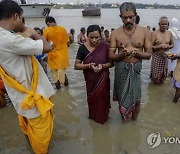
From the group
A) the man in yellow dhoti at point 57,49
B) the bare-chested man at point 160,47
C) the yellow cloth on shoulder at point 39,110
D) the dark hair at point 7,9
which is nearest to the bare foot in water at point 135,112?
the yellow cloth on shoulder at point 39,110

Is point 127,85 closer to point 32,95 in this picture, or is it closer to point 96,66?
point 96,66

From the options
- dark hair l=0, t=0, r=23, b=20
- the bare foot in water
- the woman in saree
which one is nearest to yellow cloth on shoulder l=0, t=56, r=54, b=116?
dark hair l=0, t=0, r=23, b=20

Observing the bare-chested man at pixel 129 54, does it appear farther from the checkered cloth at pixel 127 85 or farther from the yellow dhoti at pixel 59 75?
the yellow dhoti at pixel 59 75

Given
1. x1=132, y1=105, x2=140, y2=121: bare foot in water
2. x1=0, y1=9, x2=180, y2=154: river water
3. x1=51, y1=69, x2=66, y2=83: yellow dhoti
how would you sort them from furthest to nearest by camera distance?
x1=51, y1=69, x2=66, y2=83: yellow dhoti, x1=132, y1=105, x2=140, y2=121: bare foot in water, x1=0, y1=9, x2=180, y2=154: river water

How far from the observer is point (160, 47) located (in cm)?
570

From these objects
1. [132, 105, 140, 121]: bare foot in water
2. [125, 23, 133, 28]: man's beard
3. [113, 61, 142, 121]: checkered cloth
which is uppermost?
[125, 23, 133, 28]: man's beard

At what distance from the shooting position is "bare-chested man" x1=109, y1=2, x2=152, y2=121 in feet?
11.8

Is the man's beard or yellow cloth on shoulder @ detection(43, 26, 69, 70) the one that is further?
yellow cloth on shoulder @ detection(43, 26, 69, 70)

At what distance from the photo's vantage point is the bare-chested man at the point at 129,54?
3596mm

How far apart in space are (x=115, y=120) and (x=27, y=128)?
5.57 feet

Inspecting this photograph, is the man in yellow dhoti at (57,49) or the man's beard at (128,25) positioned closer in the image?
the man's beard at (128,25)

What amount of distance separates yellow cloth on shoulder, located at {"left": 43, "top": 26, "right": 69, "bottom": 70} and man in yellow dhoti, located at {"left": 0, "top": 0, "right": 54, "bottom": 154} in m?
2.79

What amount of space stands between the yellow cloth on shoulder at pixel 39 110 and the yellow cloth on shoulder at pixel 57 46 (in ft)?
9.30

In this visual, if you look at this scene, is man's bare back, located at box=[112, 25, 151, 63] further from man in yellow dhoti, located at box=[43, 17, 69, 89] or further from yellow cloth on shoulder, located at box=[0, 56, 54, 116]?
man in yellow dhoti, located at box=[43, 17, 69, 89]
